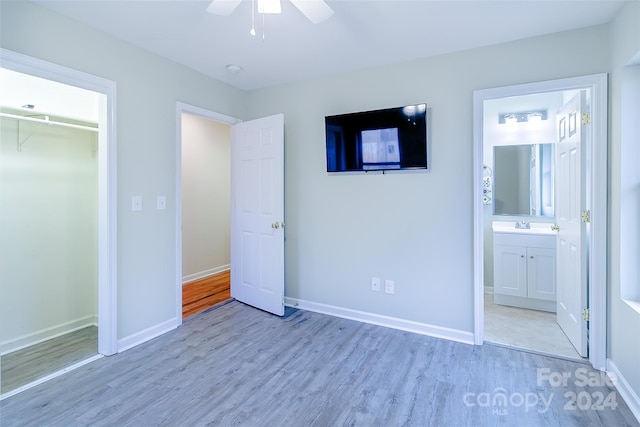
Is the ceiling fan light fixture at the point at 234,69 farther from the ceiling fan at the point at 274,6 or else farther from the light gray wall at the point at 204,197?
the light gray wall at the point at 204,197

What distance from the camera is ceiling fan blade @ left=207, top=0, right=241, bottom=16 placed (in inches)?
68.7

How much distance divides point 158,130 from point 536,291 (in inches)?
163

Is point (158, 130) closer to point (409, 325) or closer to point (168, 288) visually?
point (168, 288)

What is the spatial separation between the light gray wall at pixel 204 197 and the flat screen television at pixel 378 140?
2.18m

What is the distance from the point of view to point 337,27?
7.61 feet

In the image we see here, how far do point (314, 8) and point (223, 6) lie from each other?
510mm


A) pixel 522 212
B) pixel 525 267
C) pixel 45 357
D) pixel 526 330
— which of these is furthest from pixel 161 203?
pixel 522 212

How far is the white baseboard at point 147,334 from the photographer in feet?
8.29

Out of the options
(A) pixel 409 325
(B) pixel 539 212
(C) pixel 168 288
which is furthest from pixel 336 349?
(B) pixel 539 212

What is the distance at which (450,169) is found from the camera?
271 centimetres

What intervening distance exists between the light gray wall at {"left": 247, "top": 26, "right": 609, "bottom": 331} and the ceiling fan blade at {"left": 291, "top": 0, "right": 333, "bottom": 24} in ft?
4.17

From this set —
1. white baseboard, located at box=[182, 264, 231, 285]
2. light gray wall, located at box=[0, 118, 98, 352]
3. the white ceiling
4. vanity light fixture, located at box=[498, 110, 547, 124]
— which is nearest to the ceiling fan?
the white ceiling

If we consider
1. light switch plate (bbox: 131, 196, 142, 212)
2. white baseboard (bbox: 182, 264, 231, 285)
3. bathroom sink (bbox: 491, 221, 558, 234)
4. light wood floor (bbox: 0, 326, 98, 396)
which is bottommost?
light wood floor (bbox: 0, 326, 98, 396)

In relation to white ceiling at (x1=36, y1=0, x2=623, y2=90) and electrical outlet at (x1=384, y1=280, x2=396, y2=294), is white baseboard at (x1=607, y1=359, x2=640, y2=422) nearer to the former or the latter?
electrical outlet at (x1=384, y1=280, x2=396, y2=294)
